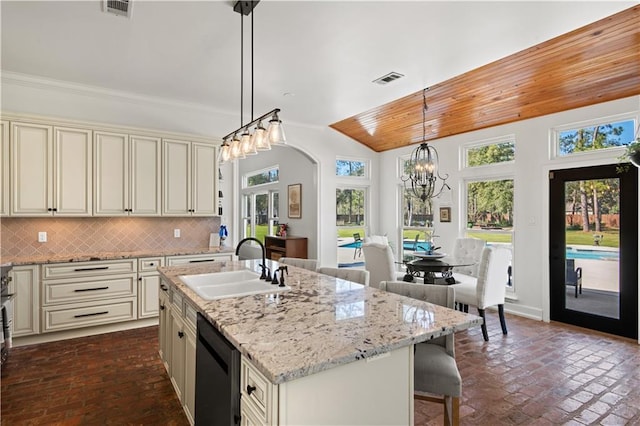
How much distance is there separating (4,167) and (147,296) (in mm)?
1995

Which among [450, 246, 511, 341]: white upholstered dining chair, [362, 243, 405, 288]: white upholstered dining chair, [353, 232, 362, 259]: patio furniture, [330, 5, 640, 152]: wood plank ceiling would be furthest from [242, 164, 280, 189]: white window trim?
[450, 246, 511, 341]: white upholstered dining chair

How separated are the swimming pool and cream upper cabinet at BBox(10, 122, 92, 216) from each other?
5933 millimetres

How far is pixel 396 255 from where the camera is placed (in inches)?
274

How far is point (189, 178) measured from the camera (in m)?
4.72

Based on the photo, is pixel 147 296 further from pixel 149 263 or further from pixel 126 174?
pixel 126 174

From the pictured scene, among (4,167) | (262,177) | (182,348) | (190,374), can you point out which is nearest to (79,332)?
(4,167)

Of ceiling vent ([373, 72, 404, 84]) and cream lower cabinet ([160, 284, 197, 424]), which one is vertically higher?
ceiling vent ([373, 72, 404, 84])

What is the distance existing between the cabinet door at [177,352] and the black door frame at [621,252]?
15.1 ft

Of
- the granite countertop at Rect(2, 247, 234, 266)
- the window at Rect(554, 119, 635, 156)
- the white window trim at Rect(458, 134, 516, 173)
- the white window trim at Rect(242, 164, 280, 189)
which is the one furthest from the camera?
the white window trim at Rect(242, 164, 280, 189)

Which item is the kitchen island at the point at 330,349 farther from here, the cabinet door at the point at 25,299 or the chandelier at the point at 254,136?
the cabinet door at the point at 25,299

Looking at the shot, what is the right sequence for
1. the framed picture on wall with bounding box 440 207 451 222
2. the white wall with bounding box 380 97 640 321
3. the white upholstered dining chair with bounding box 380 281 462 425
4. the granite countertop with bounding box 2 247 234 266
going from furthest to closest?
1. the framed picture on wall with bounding box 440 207 451 222
2. the white wall with bounding box 380 97 640 321
3. the granite countertop with bounding box 2 247 234 266
4. the white upholstered dining chair with bounding box 380 281 462 425

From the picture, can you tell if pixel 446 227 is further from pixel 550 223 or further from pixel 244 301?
pixel 244 301

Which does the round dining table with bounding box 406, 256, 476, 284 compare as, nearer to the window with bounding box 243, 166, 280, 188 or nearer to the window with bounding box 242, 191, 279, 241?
the window with bounding box 242, 191, 279, 241

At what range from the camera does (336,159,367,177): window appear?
6.79 meters
